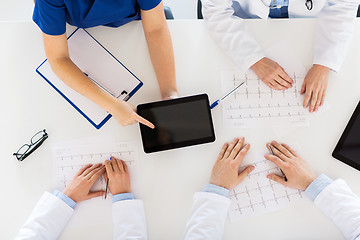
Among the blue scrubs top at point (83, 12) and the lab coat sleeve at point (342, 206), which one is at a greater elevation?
the blue scrubs top at point (83, 12)

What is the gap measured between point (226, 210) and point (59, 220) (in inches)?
20.2

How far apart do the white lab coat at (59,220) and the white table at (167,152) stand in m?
0.03

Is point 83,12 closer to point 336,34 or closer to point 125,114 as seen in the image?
point 125,114

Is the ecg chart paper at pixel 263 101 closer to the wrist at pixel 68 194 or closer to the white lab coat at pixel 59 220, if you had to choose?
the white lab coat at pixel 59 220

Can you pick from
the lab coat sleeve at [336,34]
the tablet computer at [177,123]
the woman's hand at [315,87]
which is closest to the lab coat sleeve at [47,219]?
the tablet computer at [177,123]

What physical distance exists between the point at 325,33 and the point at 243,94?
340mm

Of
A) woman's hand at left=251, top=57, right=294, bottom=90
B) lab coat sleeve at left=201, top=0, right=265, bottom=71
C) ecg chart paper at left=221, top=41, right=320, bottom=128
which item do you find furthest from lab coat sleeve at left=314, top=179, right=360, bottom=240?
lab coat sleeve at left=201, top=0, right=265, bottom=71

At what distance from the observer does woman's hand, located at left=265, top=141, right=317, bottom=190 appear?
844 millimetres

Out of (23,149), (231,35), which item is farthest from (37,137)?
(231,35)

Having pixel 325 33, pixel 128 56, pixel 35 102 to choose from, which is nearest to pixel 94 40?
pixel 128 56

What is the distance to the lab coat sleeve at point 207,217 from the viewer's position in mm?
827

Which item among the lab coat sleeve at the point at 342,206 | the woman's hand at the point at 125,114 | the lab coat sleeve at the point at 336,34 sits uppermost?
the lab coat sleeve at the point at 336,34

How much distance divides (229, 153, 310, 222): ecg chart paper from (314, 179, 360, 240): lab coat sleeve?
0.05 m

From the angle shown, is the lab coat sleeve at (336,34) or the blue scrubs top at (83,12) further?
the lab coat sleeve at (336,34)
